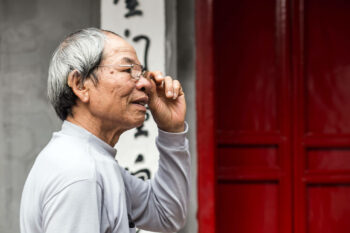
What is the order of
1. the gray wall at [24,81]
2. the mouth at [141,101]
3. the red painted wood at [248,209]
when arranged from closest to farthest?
the mouth at [141,101] → the gray wall at [24,81] → the red painted wood at [248,209]

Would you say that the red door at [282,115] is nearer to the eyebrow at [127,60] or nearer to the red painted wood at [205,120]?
the red painted wood at [205,120]

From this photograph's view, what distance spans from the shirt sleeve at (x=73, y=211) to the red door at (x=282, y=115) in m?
2.69

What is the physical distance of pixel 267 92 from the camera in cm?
385

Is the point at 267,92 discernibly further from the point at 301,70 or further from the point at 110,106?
the point at 110,106

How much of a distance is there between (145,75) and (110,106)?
18 cm

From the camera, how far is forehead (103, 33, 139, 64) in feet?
4.57

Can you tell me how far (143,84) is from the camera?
4.78ft

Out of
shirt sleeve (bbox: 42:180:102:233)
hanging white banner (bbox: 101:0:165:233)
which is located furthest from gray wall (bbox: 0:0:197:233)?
shirt sleeve (bbox: 42:180:102:233)

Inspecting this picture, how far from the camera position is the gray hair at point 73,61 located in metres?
1.36

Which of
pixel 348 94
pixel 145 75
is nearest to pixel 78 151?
pixel 145 75

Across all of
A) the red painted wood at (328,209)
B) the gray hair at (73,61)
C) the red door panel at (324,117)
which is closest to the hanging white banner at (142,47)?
the red door panel at (324,117)

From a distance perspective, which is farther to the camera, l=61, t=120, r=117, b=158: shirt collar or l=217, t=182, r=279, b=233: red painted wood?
l=217, t=182, r=279, b=233: red painted wood

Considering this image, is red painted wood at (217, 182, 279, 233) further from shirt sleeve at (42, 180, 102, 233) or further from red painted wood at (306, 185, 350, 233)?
shirt sleeve at (42, 180, 102, 233)

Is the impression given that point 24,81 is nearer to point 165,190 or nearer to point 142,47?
point 142,47
